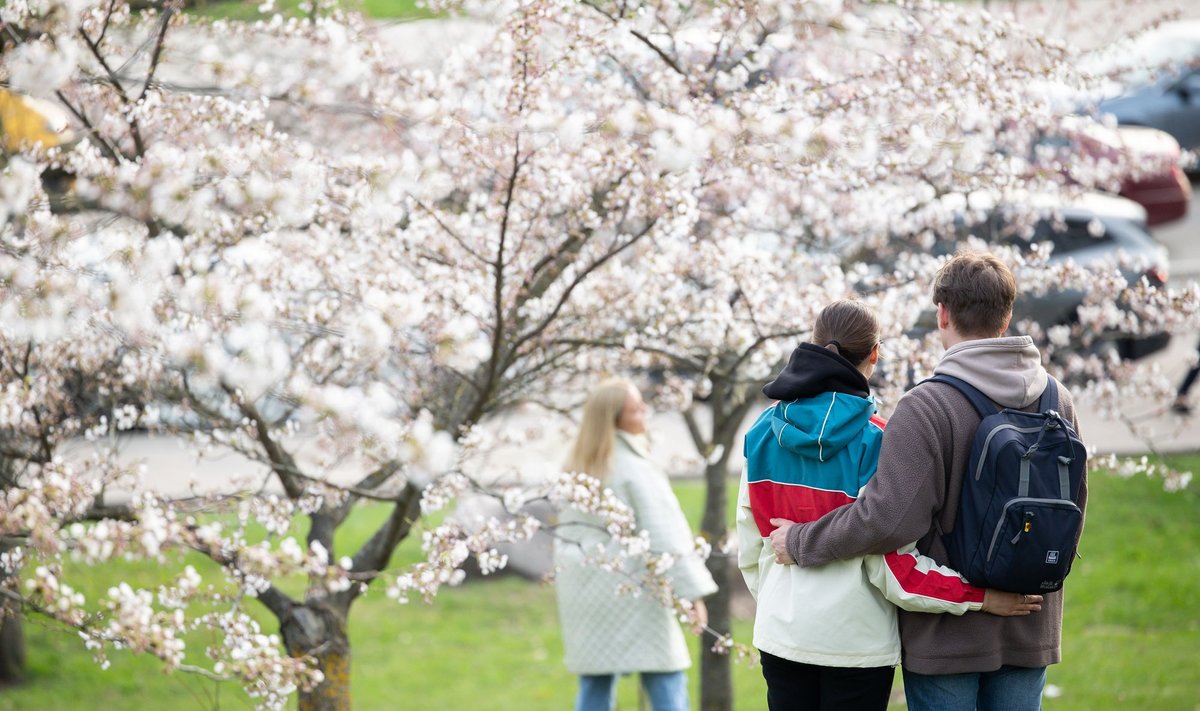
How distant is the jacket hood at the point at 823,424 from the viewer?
2613mm

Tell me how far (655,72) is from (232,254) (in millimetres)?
1723

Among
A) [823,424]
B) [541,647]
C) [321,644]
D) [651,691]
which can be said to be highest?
[823,424]

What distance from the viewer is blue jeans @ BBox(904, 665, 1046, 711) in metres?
2.58

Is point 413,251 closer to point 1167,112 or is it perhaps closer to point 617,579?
point 617,579

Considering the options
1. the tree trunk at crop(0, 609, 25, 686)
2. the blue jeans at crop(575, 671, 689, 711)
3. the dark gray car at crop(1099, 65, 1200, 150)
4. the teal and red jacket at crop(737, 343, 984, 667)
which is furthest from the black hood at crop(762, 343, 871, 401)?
the dark gray car at crop(1099, 65, 1200, 150)

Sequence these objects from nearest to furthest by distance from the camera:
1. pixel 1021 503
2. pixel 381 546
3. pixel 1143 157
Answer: pixel 1021 503
pixel 381 546
pixel 1143 157

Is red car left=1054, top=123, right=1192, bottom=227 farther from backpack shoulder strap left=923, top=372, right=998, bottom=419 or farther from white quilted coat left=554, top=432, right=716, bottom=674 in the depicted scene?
backpack shoulder strap left=923, top=372, right=998, bottom=419

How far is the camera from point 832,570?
Result: 8.64ft

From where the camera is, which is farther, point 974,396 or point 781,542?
point 781,542

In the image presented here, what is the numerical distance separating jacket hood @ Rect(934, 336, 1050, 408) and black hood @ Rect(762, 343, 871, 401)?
0.66 ft

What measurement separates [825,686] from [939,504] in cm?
52

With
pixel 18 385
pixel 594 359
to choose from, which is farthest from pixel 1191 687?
pixel 18 385

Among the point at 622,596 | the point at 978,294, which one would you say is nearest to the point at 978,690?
the point at 978,294

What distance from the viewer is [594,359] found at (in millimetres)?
4840
